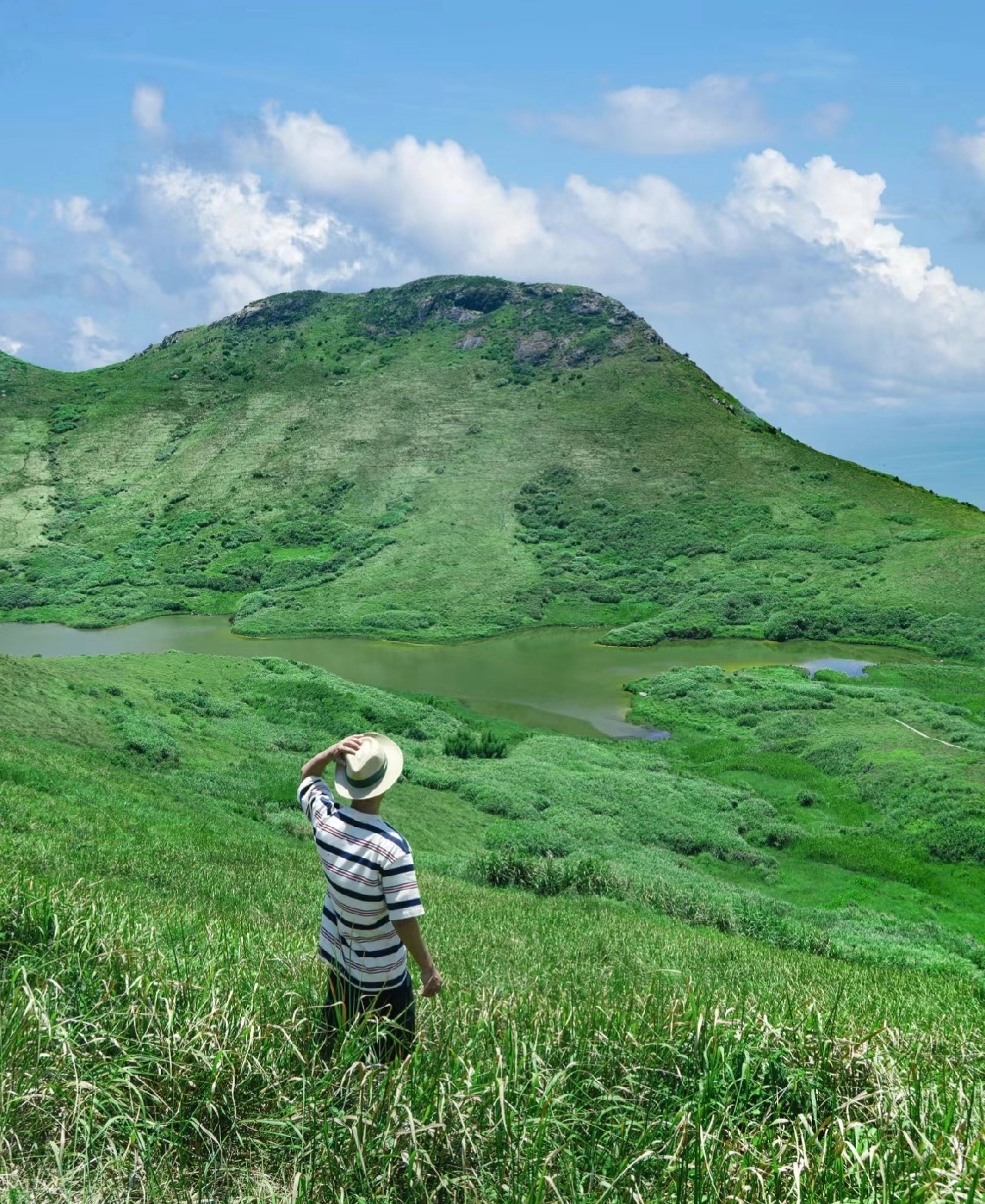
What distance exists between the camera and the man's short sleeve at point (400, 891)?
5.18 meters

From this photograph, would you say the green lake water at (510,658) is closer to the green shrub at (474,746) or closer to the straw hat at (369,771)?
the green shrub at (474,746)

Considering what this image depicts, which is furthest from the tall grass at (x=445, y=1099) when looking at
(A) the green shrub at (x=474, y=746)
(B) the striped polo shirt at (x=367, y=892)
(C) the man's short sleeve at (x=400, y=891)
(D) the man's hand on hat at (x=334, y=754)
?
(A) the green shrub at (x=474, y=746)

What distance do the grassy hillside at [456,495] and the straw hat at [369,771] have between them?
71.0 m

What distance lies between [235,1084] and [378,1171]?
39.9 inches

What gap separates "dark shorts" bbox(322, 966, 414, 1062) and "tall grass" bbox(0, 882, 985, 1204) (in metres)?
0.12

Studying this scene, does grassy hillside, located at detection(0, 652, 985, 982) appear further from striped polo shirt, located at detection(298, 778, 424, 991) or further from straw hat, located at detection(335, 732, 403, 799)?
straw hat, located at detection(335, 732, 403, 799)

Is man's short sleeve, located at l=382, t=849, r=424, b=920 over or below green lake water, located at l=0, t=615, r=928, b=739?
over

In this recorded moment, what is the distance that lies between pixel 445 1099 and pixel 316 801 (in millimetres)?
2018

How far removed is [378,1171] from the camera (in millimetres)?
4738

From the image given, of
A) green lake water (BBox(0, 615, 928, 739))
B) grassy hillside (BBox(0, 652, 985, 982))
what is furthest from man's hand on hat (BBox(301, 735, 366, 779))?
green lake water (BBox(0, 615, 928, 739))

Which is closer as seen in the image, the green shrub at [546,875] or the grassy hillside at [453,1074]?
the grassy hillside at [453,1074]

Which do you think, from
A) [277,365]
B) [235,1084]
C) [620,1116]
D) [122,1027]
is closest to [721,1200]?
[620,1116]

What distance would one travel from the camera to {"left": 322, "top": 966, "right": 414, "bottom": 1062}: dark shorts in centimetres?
543

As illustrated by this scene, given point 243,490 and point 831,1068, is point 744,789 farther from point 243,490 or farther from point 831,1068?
point 243,490
